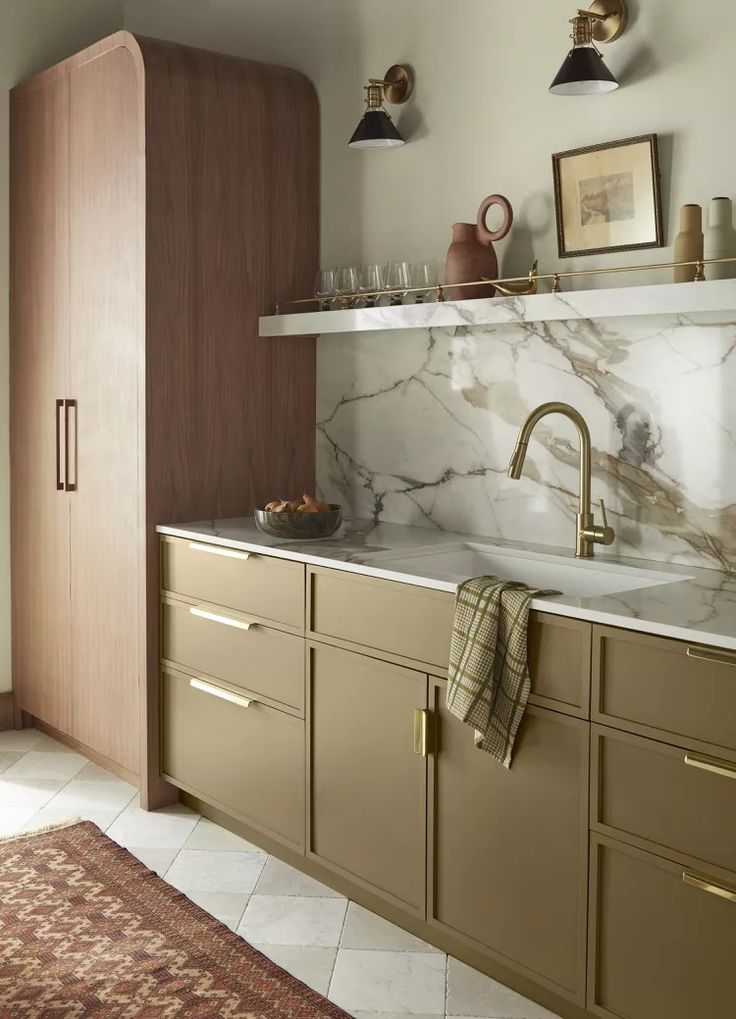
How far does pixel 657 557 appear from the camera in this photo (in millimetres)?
2689

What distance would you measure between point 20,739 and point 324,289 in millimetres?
2025

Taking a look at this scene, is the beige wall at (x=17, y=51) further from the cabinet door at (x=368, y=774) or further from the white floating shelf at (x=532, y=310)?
the cabinet door at (x=368, y=774)

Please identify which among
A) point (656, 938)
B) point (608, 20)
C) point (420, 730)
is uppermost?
point (608, 20)

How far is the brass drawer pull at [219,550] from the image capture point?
2.98 meters

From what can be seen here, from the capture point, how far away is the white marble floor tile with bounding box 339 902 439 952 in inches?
101

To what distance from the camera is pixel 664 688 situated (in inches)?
76.9

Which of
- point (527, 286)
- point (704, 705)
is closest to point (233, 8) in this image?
point (527, 286)

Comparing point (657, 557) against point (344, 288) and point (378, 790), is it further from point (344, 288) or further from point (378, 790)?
point (344, 288)

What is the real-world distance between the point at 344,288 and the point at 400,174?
0.39 meters

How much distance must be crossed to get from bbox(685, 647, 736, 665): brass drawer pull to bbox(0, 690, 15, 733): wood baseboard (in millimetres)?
3007

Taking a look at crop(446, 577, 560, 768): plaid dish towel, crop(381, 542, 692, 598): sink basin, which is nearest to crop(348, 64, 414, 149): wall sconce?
crop(381, 542, 692, 598): sink basin

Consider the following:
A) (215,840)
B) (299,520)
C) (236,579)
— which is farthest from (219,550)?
(215,840)

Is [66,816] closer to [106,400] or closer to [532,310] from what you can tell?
[106,400]

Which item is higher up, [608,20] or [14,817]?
[608,20]
